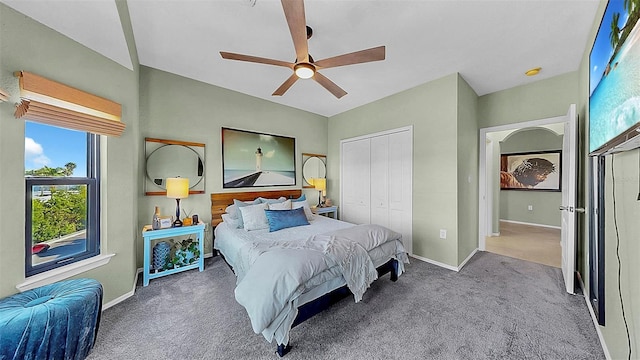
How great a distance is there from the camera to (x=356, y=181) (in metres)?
4.51

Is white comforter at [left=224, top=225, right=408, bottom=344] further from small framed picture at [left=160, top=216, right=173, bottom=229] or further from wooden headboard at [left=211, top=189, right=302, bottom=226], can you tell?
wooden headboard at [left=211, top=189, right=302, bottom=226]

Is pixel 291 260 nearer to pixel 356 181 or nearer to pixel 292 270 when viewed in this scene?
pixel 292 270

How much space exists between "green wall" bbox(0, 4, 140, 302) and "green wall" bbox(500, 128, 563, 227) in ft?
22.9

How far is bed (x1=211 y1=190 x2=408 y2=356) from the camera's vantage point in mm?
1558

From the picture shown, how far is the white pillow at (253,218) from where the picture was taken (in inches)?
116

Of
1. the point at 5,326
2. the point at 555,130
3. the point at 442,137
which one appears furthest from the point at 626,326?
the point at 555,130

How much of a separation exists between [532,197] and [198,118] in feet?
25.7

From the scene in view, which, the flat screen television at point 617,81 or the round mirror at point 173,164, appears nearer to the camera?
the flat screen television at point 617,81

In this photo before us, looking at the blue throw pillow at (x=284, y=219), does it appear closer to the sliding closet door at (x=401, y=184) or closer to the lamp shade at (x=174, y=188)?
the lamp shade at (x=174, y=188)

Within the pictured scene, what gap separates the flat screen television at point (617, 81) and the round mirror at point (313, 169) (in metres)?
3.85

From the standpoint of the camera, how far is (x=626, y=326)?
1.27 meters

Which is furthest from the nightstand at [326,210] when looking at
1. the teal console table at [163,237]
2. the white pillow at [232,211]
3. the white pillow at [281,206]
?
the teal console table at [163,237]

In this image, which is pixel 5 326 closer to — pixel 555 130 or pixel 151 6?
pixel 151 6

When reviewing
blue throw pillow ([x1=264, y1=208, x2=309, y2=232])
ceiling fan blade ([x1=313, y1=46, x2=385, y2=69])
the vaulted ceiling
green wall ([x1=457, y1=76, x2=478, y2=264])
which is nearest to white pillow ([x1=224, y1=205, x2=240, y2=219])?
blue throw pillow ([x1=264, y1=208, x2=309, y2=232])
